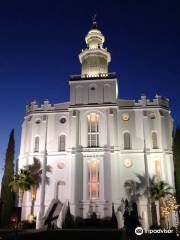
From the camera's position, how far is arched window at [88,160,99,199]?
4844cm

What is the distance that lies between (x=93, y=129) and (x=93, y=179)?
820 centimetres

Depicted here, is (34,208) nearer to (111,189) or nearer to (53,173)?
(53,173)

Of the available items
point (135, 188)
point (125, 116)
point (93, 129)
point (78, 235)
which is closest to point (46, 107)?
point (93, 129)

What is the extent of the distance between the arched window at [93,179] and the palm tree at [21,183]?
8949 mm

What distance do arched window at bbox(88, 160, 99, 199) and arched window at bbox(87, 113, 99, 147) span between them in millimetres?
3265

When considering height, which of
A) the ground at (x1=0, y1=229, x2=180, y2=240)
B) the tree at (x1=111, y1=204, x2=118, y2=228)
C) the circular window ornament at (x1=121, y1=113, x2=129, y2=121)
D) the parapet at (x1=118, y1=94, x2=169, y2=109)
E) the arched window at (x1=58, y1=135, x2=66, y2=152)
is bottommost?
the ground at (x1=0, y1=229, x2=180, y2=240)

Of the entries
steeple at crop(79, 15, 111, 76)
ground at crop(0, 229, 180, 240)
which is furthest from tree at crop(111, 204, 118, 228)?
steeple at crop(79, 15, 111, 76)

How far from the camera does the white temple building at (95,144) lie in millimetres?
48344

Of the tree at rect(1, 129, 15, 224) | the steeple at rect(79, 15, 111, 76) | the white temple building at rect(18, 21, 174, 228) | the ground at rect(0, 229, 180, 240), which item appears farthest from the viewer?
the steeple at rect(79, 15, 111, 76)

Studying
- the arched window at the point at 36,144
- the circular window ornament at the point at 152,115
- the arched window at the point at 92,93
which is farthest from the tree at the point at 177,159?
the arched window at the point at 36,144

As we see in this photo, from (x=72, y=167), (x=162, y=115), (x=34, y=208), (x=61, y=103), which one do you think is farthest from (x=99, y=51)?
(x=34, y=208)

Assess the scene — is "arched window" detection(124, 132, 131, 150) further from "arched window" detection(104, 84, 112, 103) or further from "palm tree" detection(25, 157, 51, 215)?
"palm tree" detection(25, 157, 51, 215)

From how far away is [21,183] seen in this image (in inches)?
1919

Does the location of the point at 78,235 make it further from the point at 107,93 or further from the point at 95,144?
the point at 107,93
